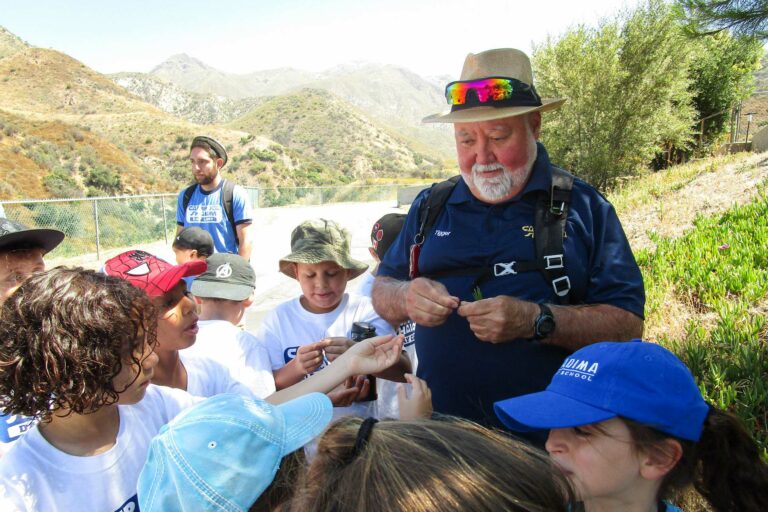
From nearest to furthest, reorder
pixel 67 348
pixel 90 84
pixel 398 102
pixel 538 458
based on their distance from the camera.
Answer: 1. pixel 538 458
2. pixel 67 348
3. pixel 90 84
4. pixel 398 102

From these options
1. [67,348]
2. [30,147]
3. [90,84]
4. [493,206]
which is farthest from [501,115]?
[90,84]

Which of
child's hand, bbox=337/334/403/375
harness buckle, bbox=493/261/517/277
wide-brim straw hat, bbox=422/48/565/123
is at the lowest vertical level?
child's hand, bbox=337/334/403/375

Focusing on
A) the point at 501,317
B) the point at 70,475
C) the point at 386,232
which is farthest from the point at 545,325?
the point at 386,232

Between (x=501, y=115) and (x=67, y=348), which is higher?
(x=501, y=115)

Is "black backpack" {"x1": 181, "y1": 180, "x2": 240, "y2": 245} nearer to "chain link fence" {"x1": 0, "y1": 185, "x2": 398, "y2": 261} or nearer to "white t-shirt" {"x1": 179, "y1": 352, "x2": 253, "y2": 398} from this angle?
"white t-shirt" {"x1": 179, "y1": 352, "x2": 253, "y2": 398}

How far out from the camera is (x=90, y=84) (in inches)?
2352

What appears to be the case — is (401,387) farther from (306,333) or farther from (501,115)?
(501,115)

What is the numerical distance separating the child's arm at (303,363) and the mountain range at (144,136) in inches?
1046

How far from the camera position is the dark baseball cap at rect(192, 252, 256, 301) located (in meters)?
3.02

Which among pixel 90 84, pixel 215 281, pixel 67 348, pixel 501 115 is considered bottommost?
pixel 215 281

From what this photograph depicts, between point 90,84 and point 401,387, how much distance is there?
229 feet

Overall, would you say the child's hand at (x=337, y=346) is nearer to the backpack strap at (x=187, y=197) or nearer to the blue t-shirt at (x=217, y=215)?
the blue t-shirt at (x=217, y=215)

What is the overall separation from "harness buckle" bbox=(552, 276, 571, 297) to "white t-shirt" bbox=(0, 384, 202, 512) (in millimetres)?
1528

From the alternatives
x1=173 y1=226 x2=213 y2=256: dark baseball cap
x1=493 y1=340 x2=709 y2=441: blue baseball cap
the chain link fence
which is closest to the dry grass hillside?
the chain link fence
